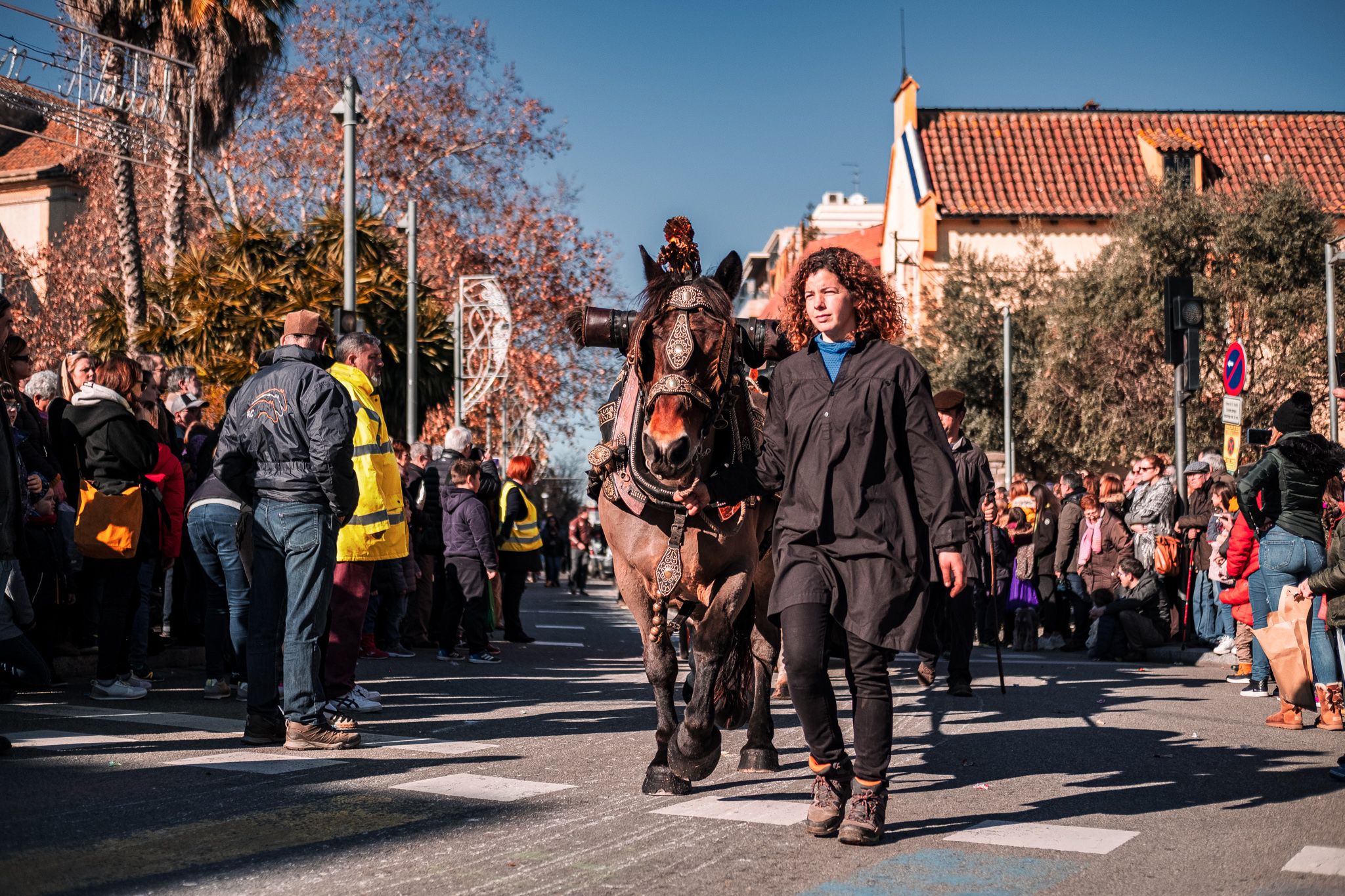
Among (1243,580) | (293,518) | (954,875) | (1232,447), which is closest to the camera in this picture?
(954,875)

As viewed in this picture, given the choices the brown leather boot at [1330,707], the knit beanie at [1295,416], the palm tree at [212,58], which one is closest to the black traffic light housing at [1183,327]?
the knit beanie at [1295,416]

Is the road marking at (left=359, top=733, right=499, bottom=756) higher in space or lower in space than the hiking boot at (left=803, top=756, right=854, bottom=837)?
lower

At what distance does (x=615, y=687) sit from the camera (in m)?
11.2

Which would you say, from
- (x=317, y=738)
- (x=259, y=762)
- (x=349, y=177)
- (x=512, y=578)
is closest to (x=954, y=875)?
(x=259, y=762)

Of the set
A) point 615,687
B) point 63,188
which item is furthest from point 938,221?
point 615,687

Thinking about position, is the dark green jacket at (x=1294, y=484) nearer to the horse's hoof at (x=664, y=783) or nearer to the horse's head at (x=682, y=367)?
the horse's head at (x=682, y=367)

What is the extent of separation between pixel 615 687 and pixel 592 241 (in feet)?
89.1

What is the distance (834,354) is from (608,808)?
79.4 inches

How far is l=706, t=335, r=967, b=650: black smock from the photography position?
5.47 meters

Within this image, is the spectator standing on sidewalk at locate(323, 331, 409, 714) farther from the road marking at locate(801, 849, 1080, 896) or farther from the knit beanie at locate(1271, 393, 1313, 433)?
the knit beanie at locate(1271, 393, 1313, 433)

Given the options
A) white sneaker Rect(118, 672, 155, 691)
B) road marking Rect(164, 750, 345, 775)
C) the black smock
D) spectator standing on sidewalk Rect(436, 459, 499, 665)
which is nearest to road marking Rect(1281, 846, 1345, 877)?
the black smock

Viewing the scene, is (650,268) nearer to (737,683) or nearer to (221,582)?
(737,683)

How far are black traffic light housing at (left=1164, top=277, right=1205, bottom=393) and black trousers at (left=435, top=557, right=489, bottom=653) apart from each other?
7.45 metres

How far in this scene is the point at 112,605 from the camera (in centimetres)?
946
